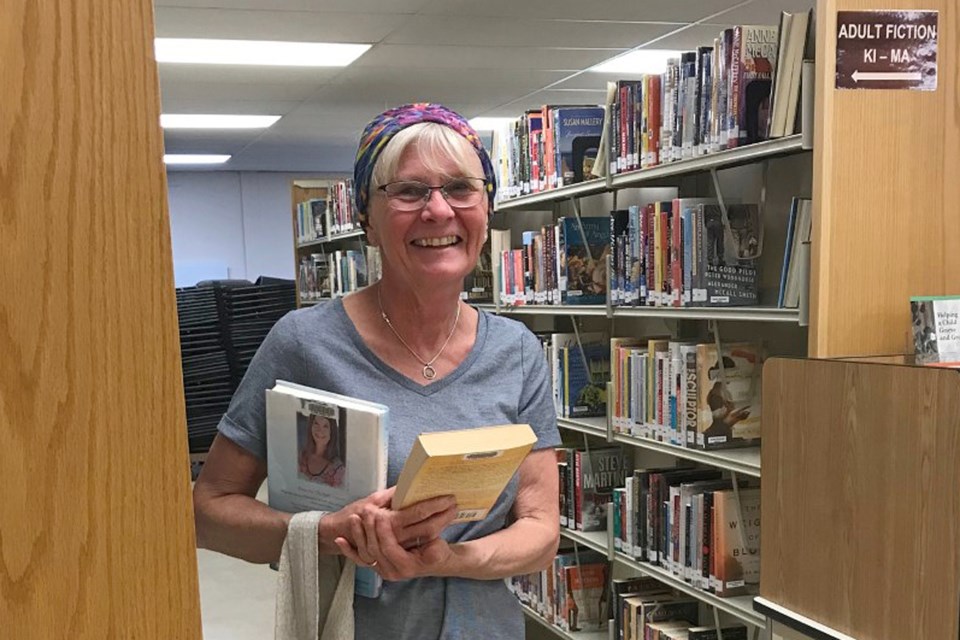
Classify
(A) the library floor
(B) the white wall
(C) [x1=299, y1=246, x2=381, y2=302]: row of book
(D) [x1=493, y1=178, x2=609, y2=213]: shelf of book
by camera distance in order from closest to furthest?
1. (D) [x1=493, y1=178, x2=609, y2=213]: shelf of book
2. (A) the library floor
3. (C) [x1=299, y1=246, x2=381, y2=302]: row of book
4. (B) the white wall

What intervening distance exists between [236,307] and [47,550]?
23.2 ft

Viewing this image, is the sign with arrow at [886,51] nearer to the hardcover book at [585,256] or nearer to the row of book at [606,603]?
the hardcover book at [585,256]

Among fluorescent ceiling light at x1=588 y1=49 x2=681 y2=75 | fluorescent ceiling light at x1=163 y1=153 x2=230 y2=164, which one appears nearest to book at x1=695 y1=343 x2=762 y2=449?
fluorescent ceiling light at x1=588 y1=49 x2=681 y2=75

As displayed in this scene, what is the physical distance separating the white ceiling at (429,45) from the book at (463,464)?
12.8 ft

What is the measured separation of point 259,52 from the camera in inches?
218

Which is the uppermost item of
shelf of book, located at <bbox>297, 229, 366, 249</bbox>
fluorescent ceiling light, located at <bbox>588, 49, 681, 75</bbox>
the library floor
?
fluorescent ceiling light, located at <bbox>588, 49, 681, 75</bbox>

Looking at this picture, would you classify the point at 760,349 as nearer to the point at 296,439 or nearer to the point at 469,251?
the point at 469,251

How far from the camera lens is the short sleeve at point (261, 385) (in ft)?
4.15

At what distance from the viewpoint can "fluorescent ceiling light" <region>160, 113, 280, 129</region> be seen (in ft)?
25.3

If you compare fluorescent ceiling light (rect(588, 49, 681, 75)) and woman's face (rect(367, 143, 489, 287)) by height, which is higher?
fluorescent ceiling light (rect(588, 49, 681, 75))

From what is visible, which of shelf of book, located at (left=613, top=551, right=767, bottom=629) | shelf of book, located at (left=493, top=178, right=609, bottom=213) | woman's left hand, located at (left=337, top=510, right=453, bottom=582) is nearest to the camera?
woman's left hand, located at (left=337, top=510, right=453, bottom=582)

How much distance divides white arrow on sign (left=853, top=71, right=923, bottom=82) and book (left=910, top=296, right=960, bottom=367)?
550 mm

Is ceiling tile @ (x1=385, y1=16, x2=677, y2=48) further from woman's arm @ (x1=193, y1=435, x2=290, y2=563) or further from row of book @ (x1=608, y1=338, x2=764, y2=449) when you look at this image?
woman's arm @ (x1=193, y1=435, x2=290, y2=563)

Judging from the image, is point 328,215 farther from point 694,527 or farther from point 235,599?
point 694,527
